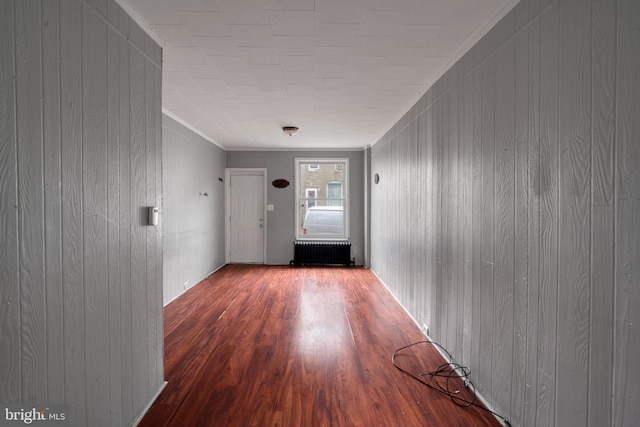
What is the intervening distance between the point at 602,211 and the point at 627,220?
0.10 m

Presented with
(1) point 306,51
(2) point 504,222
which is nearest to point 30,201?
(1) point 306,51

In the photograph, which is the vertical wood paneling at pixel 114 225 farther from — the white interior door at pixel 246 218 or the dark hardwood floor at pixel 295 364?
the white interior door at pixel 246 218

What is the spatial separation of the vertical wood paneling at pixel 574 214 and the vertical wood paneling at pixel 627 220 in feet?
0.40

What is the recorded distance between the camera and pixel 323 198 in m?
6.95

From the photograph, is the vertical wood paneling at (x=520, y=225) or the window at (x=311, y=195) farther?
the window at (x=311, y=195)

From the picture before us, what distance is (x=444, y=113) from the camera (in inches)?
109

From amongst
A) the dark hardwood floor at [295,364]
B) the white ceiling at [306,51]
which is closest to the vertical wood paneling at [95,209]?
the white ceiling at [306,51]

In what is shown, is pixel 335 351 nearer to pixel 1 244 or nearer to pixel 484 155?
pixel 484 155

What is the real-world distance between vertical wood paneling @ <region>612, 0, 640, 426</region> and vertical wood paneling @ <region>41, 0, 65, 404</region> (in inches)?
82.2

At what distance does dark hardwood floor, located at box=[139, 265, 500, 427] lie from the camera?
6.37 ft

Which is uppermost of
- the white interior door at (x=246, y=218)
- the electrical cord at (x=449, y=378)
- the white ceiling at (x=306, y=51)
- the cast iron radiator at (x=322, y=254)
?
the white ceiling at (x=306, y=51)

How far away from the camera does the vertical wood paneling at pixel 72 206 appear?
133 cm

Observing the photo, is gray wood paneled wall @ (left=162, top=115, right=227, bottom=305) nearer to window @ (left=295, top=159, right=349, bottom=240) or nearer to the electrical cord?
window @ (left=295, top=159, right=349, bottom=240)

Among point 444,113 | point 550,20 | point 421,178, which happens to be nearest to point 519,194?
point 550,20
